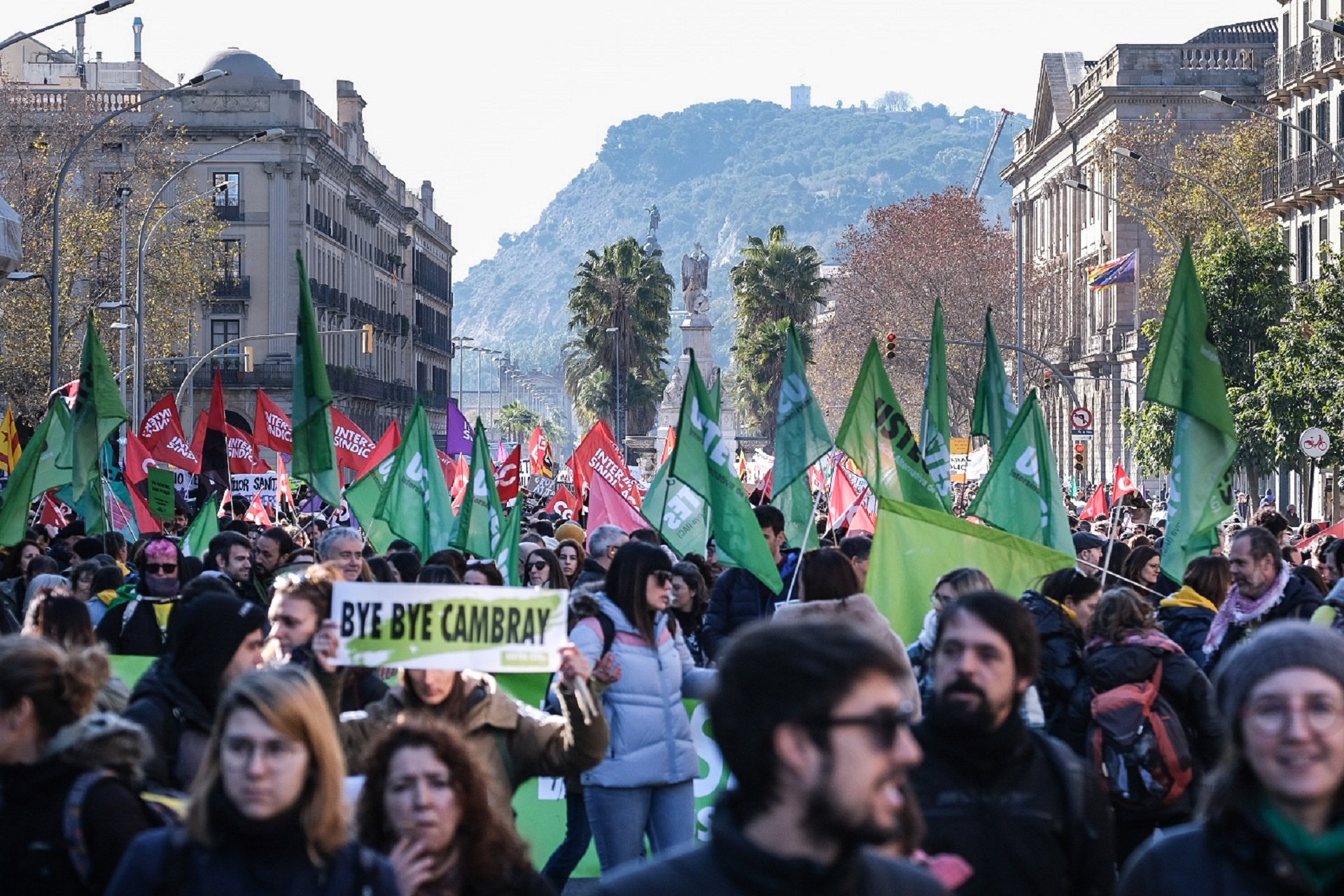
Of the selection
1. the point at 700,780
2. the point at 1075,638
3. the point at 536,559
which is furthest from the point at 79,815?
the point at 536,559

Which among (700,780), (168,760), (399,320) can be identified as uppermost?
(399,320)

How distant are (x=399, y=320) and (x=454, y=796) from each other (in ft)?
295

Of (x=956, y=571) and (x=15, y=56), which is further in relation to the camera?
(x=15, y=56)

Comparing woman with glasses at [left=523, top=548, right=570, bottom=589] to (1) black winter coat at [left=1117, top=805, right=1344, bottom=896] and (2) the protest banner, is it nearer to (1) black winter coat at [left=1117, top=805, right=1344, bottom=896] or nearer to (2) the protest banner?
(2) the protest banner

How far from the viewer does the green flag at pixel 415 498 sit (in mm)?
14938

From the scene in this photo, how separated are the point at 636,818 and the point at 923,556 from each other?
5.81ft

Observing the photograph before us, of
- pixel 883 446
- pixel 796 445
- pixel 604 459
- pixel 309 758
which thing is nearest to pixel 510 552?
pixel 796 445

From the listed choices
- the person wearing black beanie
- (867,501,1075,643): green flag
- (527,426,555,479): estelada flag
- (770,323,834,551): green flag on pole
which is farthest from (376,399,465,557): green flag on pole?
(527,426,555,479): estelada flag

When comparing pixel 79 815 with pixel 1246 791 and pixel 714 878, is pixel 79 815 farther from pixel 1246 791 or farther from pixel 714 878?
pixel 1246 791

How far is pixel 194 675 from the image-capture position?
216 inches

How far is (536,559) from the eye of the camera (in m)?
11.8

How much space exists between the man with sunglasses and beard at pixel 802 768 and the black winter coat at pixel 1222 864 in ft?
2.47

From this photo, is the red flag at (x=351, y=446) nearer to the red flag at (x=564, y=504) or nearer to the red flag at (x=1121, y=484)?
the red flag at (x=564, y=504)

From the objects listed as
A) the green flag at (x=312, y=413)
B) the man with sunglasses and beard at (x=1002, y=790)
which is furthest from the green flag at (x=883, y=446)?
the man with sunglasses and beard at (x=1002, y=790)
